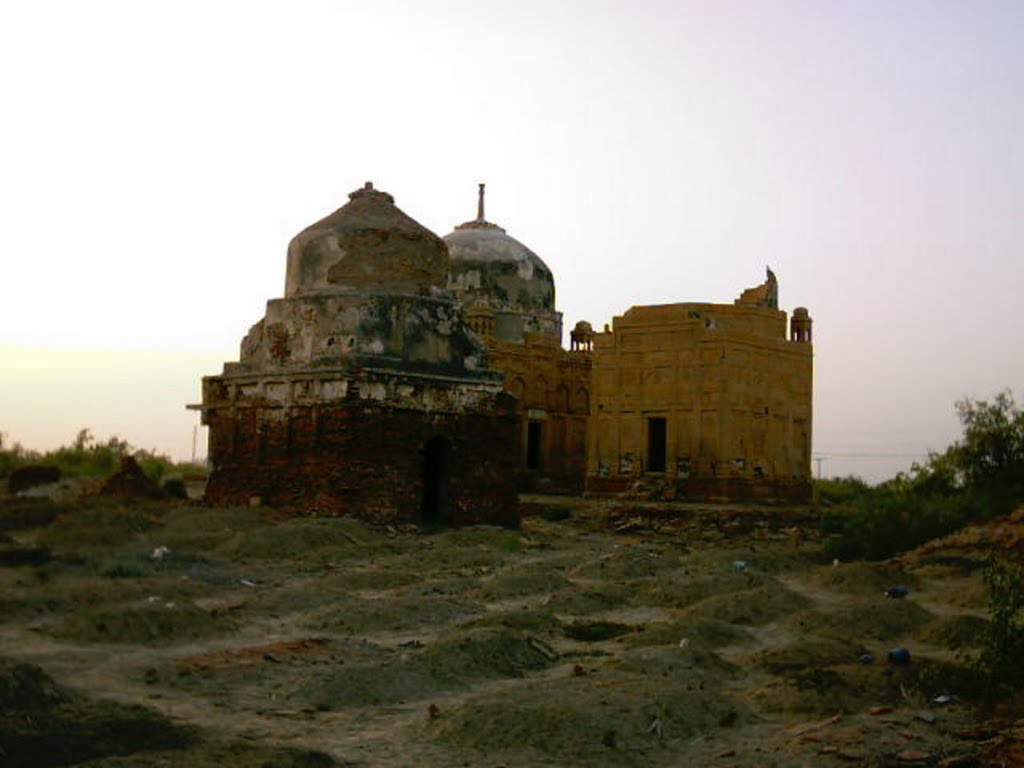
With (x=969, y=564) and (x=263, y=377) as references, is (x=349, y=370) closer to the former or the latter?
(x=263, y=377)

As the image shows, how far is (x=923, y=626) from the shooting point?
10.1 m

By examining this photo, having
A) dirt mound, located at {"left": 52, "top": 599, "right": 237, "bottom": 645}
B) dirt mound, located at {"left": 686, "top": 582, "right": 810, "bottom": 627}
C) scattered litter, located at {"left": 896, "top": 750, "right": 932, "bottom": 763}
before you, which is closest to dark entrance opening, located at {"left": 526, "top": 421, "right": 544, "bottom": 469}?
dirt mound, located at {"left": 686, "top": 582, "right": 810, "bottom": 627}

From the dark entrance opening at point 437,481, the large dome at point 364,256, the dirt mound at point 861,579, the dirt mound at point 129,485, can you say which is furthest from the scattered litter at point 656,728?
the dirt mound at point 129,485

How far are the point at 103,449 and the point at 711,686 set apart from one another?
93.1 ft

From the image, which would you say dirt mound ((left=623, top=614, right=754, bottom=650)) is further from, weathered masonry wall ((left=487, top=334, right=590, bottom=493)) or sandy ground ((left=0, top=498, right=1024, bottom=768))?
weathered masonry wall ((left=487, top=334, right=590, bottom=493))

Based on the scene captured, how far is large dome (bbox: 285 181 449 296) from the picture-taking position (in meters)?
18.4

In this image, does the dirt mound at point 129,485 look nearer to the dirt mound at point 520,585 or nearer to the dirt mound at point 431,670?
the dirt mound at point 520,585

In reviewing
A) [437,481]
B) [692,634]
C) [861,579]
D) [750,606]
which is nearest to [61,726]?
[692,634]

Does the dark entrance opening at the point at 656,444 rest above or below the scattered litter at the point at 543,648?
above

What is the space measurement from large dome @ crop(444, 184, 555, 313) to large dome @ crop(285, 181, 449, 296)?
Answer: 1094 centimetres

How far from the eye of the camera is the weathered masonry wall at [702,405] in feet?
73.1

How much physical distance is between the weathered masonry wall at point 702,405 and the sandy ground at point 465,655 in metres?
6.80

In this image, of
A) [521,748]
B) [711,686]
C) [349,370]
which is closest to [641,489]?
[349,370]

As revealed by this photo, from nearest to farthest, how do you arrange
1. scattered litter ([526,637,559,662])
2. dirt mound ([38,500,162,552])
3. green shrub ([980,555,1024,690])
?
1. green shrub ([980,555,1024,690])
2. scattered litter ([526,637,559,662])
3. dirt mound ([38,500,162,552])
